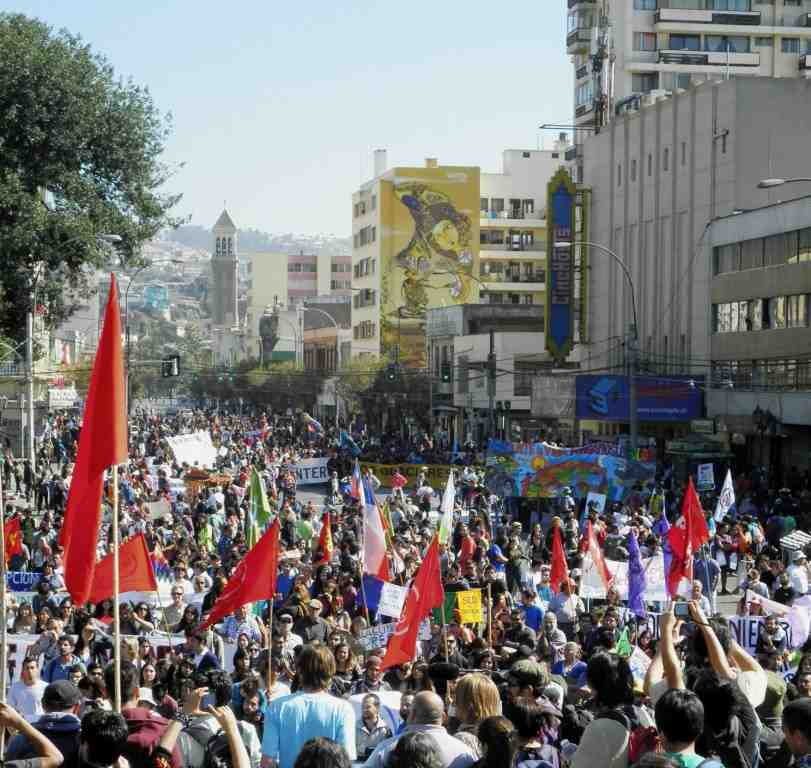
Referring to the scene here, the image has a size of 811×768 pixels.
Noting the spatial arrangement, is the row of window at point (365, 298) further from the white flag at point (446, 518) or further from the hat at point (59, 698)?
the hat at point (59, 698)

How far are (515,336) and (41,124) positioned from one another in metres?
33.1

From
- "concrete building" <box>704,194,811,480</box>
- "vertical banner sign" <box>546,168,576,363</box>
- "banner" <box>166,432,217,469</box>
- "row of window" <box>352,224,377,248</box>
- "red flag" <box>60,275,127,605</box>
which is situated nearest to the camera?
"red flag" <box>60,275,127,605</box>

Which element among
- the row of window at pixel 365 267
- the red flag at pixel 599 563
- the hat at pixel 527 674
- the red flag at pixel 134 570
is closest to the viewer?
the hat at pixel 527 674

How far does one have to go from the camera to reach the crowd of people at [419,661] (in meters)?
7.31

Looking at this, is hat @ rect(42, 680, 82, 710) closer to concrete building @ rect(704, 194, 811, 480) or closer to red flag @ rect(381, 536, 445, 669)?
red flag @ rect(381, 536, 445, 669)

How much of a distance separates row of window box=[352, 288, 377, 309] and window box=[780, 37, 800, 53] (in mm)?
34251

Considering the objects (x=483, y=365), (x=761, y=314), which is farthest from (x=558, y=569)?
(x=483, y=365)

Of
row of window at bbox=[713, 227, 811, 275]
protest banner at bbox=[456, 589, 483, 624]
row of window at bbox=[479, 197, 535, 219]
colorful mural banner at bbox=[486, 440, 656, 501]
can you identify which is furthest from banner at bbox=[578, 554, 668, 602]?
row of window at bbox=[479, 197, 535, 219]

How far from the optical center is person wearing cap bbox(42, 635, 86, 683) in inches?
531

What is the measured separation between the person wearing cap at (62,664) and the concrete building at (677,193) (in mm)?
36973

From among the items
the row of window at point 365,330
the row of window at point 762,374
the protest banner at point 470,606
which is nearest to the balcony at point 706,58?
the row of window at point 762,374

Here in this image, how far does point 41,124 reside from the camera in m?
43.9

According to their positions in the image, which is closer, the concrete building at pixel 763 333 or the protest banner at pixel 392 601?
the protest banner at pixel 392 601

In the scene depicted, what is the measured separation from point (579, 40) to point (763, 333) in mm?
33885
